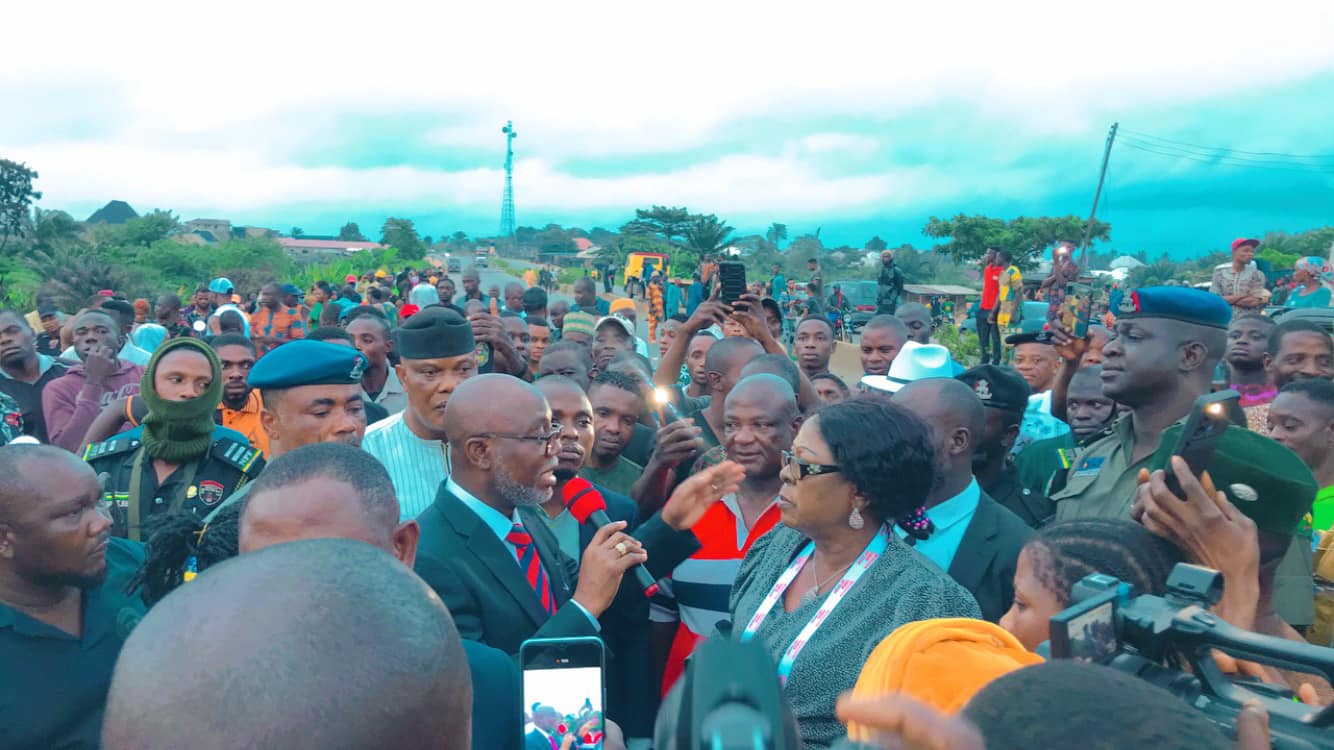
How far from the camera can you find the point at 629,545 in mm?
2904

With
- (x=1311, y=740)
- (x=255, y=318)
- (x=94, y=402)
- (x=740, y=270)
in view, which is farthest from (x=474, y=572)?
(x=255, y=318)

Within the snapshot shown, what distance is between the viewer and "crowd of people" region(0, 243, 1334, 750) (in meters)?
1.08

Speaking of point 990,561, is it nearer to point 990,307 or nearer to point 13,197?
point 990,307

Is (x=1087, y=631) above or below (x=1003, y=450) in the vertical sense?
above

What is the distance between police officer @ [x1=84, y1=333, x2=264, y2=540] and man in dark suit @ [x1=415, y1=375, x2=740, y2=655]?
1.55 meters

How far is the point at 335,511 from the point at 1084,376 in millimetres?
4893

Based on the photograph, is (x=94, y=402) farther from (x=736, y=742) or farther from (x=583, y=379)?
(x=736, y=742)

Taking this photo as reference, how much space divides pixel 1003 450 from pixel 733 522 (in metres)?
1.61

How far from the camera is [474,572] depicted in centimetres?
287

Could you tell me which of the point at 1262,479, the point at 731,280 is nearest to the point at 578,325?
the point at 731,280

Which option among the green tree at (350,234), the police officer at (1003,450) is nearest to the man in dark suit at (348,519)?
the police officer at (1003,450)

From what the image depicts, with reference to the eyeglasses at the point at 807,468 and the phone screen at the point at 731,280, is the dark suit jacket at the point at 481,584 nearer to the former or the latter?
the eyeglasses at the point at 807,468

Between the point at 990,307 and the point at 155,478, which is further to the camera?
the point at 990,307

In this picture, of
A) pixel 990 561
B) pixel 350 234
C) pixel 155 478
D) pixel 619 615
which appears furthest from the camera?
pixel 350 234
